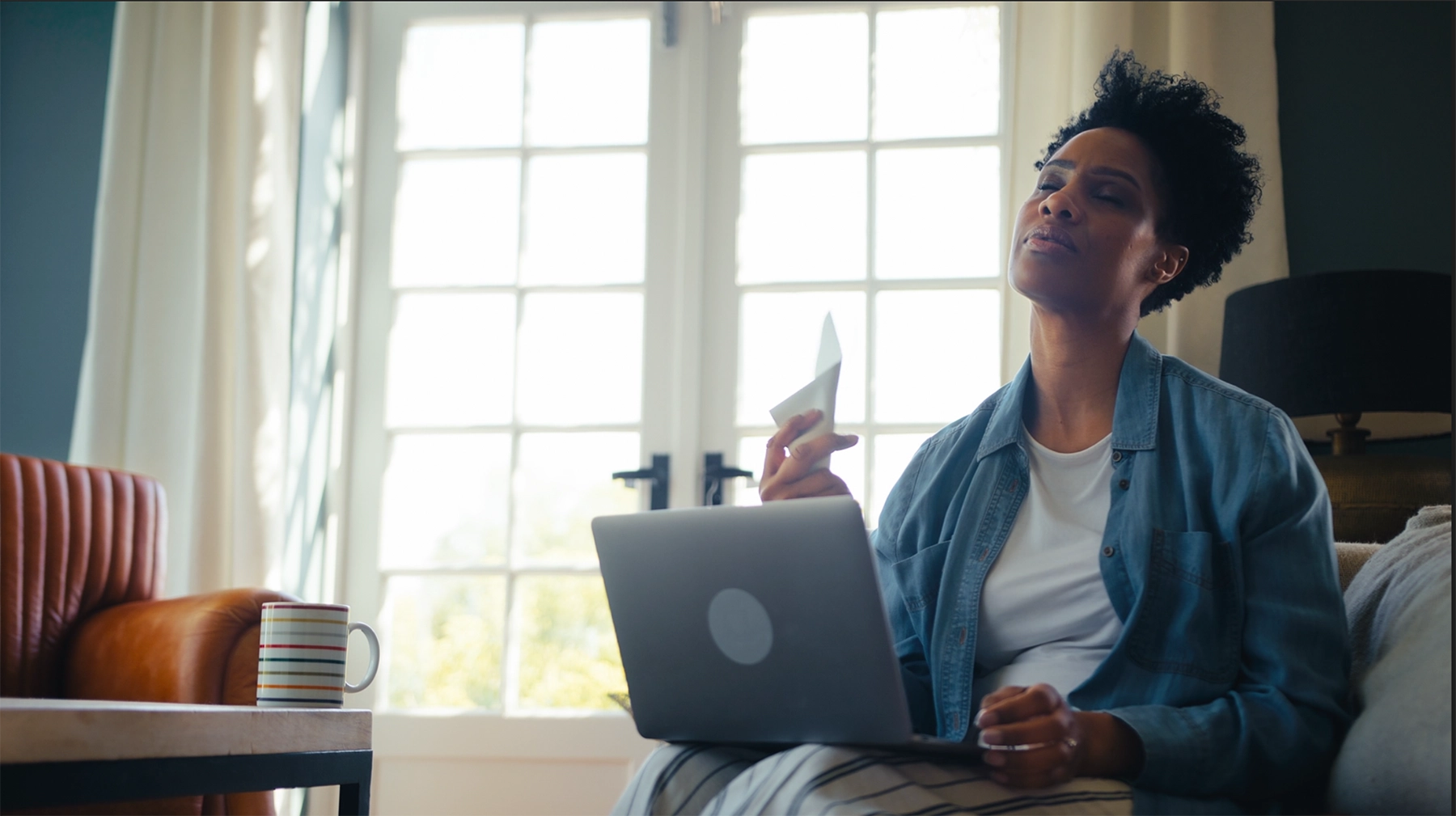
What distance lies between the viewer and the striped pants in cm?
89

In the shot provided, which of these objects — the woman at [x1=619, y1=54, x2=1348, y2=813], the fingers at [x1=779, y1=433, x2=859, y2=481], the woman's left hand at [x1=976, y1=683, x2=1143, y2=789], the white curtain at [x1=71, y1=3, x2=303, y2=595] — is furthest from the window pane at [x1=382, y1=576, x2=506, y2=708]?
the woman's left hand at [x1=976, y1=683, x2=1143, y2=789]

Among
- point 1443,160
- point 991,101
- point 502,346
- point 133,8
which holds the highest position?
point 133,8

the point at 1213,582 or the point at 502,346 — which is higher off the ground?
the point at 502,346

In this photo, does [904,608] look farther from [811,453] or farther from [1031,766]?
[1031,766]

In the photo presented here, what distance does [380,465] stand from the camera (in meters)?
2.77

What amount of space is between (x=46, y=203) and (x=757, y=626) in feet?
8.43

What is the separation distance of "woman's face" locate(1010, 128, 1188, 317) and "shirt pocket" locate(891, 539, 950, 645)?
333 mm

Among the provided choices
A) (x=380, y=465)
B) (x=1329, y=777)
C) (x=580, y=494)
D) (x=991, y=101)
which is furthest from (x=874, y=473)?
(x=1329, y=777)

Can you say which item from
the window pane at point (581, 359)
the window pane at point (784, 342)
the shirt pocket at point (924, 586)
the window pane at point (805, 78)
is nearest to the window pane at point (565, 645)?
the window pane at point (581, 359)

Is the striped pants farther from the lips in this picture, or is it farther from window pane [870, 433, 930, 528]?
window pane [870, 433, 930, 528]

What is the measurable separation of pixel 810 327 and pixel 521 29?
3.42 ft

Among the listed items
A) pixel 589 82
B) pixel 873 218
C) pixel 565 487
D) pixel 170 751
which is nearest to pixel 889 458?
pixel 873 218

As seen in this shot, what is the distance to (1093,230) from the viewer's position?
1401 millimetres

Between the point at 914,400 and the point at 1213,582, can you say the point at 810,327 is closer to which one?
the point at 914,400
